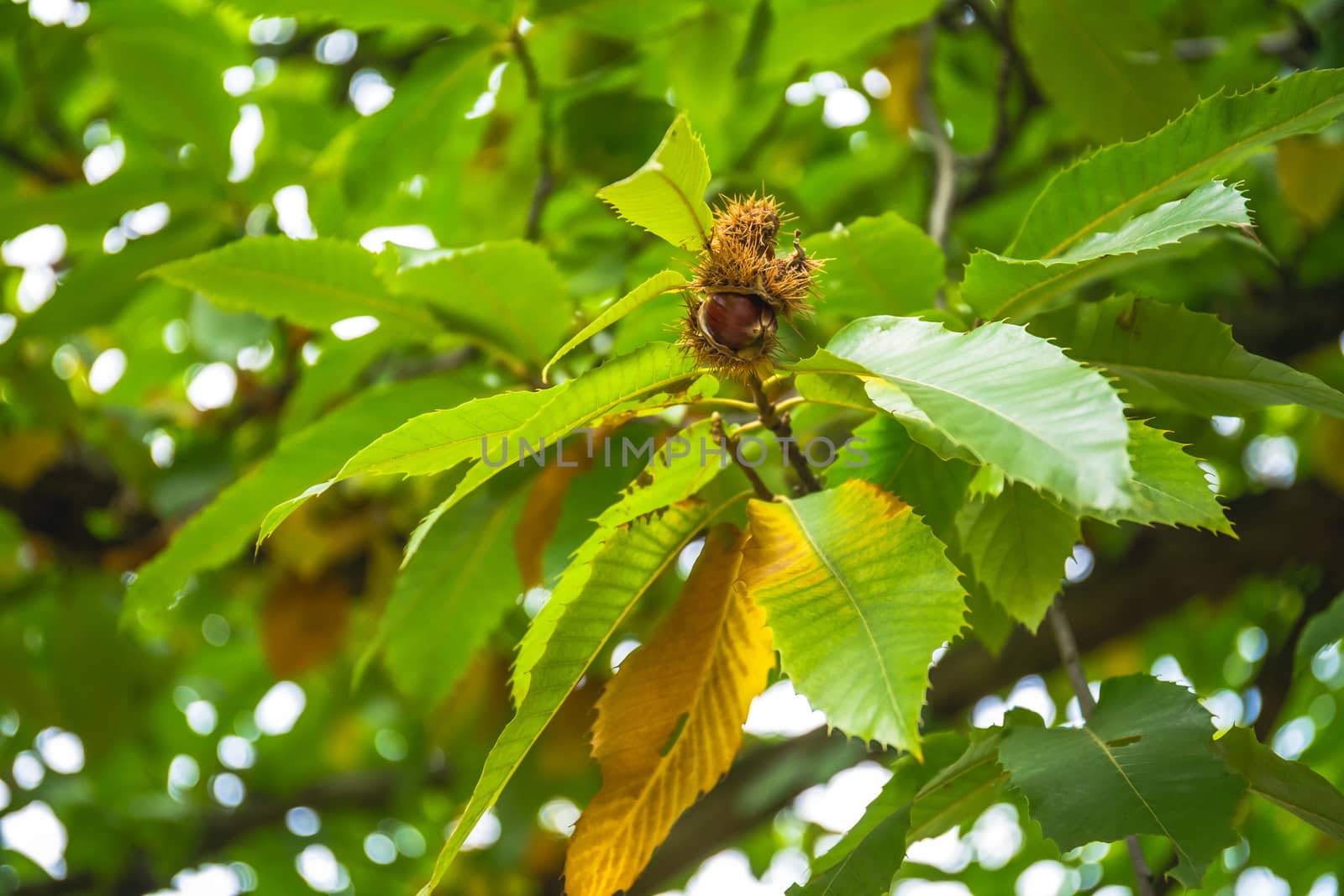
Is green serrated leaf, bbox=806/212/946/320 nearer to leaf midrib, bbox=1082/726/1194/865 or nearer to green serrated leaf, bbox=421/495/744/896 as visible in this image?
green serrated leaf, bbox=421/495/744/896

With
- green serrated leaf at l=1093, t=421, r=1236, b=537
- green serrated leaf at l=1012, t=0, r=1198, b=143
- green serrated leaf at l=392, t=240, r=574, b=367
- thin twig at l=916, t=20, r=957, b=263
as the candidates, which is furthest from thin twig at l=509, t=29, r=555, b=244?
green serrated leaf at l=1093, t=421, r=1236, b=537

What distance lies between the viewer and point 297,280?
0.90 meters

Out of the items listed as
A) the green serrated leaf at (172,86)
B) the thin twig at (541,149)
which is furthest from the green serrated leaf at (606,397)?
the green serrated leaf at (172,86)

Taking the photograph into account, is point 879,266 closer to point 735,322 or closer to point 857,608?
point 735,322

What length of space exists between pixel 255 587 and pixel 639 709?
154 centimetres

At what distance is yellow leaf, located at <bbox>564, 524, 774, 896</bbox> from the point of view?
2.11 ft

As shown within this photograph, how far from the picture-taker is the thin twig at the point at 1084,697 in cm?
74

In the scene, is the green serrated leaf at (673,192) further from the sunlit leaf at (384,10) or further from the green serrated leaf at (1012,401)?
the sunlit leaf at (384,10)

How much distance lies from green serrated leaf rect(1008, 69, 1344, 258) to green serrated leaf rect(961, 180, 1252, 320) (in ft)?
0.07

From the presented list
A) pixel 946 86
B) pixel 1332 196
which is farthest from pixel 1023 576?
pixel 946 86

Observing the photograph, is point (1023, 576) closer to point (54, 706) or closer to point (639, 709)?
point (639, 709)

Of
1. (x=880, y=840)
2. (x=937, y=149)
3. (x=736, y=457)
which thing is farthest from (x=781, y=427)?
(x=937, y=149)

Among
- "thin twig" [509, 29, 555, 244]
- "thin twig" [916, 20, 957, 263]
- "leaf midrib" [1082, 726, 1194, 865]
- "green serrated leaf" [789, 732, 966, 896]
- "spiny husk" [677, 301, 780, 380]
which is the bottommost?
"green serrated leaf" [789, 732, 966, 896]

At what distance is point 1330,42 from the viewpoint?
56.3 inches
